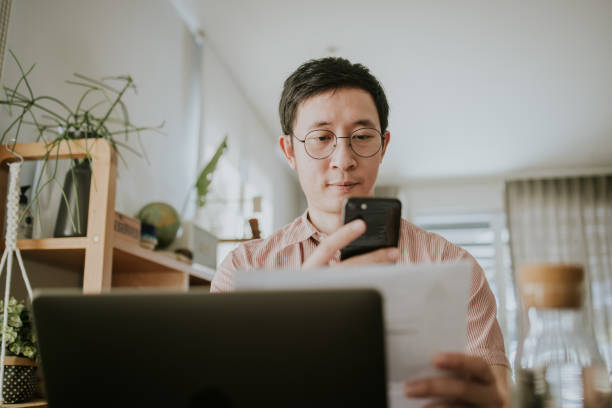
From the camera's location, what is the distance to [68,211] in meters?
1.56

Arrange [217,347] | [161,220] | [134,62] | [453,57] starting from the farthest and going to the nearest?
[453,57] → [134,62] → [161,220] → [217,347]

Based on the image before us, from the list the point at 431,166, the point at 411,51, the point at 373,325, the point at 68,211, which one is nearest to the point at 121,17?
the point at 68,211

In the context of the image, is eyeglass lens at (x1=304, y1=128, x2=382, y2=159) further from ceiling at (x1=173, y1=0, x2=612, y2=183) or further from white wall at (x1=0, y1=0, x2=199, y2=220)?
ceiling at (x1=173, y1=0, x2=612, y2=183)

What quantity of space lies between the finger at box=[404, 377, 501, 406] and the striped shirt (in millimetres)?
489

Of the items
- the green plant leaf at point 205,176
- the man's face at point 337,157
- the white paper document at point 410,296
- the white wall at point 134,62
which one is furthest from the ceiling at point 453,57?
the white paper document at point 410,296

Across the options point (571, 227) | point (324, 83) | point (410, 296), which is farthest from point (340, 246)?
point (571, 227)

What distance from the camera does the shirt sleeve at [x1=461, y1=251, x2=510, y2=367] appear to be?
3.30ft

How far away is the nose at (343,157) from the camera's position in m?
1.12

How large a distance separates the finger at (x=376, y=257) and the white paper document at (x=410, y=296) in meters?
0.20

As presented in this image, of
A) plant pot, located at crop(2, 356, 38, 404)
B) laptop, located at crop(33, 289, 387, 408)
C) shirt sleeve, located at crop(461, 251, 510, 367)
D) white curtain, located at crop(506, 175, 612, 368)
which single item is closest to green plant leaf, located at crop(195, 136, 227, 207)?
plant pot, located at crop(2, 356, 38, 404)

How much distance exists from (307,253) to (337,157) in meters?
0.24

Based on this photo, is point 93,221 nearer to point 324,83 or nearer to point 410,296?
point 324,83

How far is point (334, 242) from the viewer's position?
Answer: 2.42ft

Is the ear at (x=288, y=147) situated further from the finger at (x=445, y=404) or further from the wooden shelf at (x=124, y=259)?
the finger at (x=445, y=404)
